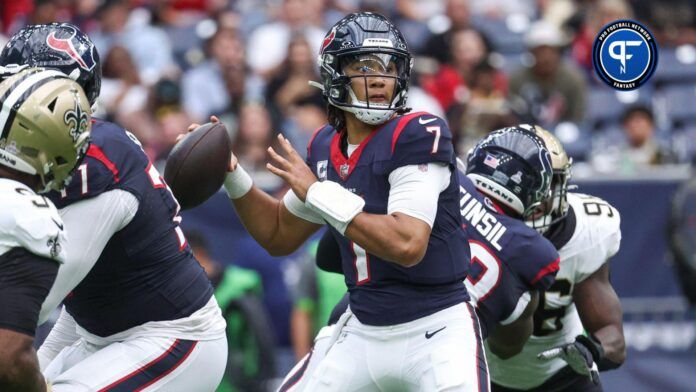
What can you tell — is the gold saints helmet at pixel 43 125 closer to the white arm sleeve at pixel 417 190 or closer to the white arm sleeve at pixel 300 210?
the white arm sleeve at pixel 417 190

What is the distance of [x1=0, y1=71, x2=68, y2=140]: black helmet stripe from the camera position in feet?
12.1

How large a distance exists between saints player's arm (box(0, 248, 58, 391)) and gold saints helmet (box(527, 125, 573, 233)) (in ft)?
7.64

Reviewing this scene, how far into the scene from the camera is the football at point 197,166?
15.5ft

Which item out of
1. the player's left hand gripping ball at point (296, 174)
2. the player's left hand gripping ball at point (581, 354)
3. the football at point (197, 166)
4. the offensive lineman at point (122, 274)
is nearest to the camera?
the offensive lineman at point (122, 274)

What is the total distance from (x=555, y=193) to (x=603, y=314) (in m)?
0.54

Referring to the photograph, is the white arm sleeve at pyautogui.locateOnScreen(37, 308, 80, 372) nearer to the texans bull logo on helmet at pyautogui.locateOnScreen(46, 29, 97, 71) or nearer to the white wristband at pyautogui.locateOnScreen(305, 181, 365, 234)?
the texans bull logo on helmet at pyautogui.locateOnScreen(46, 29, 97, 71)

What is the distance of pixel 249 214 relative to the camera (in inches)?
197

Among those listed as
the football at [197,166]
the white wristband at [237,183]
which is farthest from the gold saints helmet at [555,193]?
the football at [197,166]

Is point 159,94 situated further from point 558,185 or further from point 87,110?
point 87,110

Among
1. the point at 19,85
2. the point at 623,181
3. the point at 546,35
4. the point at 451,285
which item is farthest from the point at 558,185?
the point at 546,35

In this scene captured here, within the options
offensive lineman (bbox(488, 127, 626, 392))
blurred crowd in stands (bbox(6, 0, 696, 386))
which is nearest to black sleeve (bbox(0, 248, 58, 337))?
offensive lineman (bbox(488, 127, 626, 392))

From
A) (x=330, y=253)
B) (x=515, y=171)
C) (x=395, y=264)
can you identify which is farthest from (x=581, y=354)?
(x=330, y=253)

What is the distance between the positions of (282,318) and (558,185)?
3.30m

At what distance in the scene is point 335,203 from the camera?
4184mm
